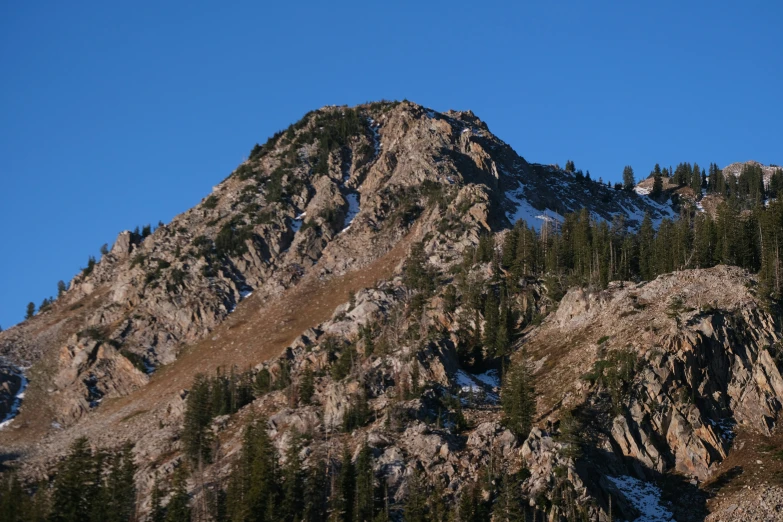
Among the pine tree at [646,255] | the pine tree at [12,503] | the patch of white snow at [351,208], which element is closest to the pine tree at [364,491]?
the pine tree at [12,503]

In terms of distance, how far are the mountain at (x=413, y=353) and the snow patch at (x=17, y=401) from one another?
0.43m

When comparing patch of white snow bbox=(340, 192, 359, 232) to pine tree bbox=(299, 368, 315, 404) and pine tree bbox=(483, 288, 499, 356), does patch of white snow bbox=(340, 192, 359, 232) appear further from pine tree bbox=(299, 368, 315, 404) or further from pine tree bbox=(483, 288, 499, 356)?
pine tree bbox=(299, 368, 315, 404)

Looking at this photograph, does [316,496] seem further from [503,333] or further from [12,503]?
[503,333]

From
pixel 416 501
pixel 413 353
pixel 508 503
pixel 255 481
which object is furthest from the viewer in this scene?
pixel 413 353

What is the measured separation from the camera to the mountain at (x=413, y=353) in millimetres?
86062

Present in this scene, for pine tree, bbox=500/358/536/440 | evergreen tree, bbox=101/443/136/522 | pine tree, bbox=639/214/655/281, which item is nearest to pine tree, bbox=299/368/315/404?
evergreen tree, bbox=101/443/136/522

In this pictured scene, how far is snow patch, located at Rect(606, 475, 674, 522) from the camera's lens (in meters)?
78.8

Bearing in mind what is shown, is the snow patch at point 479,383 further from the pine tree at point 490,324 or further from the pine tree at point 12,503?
the pine tree at point 12,503

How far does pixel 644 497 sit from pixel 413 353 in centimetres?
3645

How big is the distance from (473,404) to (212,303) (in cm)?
7884

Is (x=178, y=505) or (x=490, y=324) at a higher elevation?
(x=490, y=324)

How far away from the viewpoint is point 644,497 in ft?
267

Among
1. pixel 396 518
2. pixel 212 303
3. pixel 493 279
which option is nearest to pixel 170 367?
pixel 212 303

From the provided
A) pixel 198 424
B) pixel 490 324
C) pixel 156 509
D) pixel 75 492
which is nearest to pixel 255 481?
pixel 156 509
